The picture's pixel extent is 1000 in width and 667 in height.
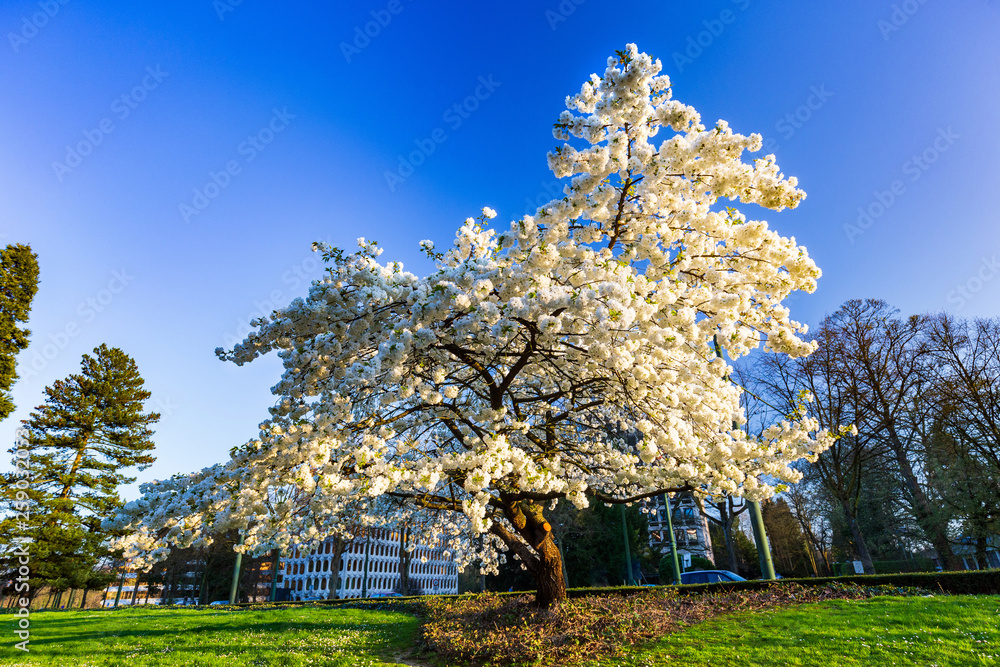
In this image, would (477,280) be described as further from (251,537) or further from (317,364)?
(251,537)

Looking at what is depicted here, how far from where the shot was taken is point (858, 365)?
20.8 meters

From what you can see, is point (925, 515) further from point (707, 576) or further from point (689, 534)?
point (689, 534)

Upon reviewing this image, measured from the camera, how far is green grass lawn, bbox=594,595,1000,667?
610 cm

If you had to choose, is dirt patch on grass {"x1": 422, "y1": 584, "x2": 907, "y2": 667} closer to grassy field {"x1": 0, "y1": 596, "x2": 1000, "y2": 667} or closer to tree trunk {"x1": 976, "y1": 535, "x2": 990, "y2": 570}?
grassy field {"x1": 0, "y1": 596, "x2": 1000, "y2": 667}

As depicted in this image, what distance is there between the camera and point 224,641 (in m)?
10.1

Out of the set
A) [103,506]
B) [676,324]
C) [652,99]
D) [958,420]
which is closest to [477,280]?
[676,324]

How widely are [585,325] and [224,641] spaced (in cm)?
1026

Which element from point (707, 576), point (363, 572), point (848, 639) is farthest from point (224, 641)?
point (363, 572)

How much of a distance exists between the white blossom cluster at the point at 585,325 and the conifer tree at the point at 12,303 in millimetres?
18343

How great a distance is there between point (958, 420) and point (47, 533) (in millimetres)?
41531

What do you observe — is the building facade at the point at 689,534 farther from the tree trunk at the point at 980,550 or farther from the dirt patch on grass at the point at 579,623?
the dirt patch on grass at the point at 579,623

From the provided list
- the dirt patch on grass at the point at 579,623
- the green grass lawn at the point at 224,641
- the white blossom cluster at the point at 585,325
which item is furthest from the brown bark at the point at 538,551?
the green grass lawn at the point at 224,641

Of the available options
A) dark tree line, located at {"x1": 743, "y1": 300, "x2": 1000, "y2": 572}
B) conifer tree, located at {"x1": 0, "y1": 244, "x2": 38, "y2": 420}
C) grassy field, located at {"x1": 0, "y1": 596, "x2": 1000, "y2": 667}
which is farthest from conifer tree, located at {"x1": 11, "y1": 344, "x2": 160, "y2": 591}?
dark tree line, located at {"x1": 743, "y1": 300, "x2": 1000, "y2": 572}

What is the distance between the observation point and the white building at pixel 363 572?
53.0 metres
